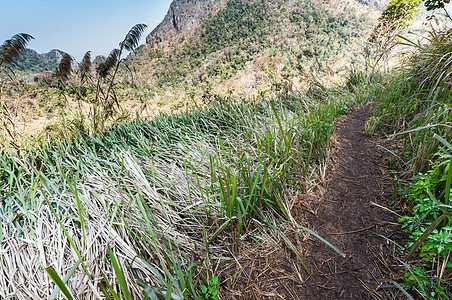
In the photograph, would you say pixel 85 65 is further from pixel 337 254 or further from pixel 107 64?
pixel 337 254

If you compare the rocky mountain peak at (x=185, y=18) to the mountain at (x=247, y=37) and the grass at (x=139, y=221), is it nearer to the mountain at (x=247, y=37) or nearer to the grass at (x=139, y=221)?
the mountain at (x=247, y=37)

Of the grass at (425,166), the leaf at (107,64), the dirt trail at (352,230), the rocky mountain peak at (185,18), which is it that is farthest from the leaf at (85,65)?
the rocky mountain peak at (185,18)

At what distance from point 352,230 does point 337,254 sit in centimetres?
21

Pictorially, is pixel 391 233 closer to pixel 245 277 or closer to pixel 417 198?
pixel 417 198

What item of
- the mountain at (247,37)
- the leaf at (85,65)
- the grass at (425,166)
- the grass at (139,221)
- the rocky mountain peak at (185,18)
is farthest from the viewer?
the rocky mountain peak at (185,18)

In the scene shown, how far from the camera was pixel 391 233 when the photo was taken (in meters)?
1.12

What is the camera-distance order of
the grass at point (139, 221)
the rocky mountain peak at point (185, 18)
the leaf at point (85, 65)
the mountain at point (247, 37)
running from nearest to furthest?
the grass at point (139, 221) < the leaf at point (85, 65) < the mountain at point (247, 37) < the rocky mountain peak at point (185, 18)

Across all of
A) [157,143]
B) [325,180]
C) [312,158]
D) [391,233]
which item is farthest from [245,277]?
[157,143]

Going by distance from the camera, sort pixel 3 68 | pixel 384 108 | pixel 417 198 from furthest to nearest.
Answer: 1. pixel 3 68
2. pixel 384 108
3. pixel 417 198

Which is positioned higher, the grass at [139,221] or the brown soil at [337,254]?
the grass at [139,221]

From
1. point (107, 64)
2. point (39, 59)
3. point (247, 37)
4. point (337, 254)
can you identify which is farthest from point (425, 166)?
point (247, 37)

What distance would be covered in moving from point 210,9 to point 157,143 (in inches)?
3977

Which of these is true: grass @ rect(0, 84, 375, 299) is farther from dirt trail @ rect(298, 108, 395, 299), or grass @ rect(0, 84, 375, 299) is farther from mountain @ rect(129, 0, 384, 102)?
mountain @ rect(129, 0, 384, 102)

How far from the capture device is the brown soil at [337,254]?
976 mm
